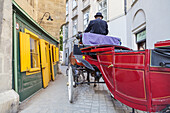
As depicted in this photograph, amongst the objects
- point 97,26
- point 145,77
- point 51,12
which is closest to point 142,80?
point 145,77

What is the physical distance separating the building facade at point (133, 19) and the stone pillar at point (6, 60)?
4836mm

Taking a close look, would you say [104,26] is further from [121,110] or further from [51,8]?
[51,8]

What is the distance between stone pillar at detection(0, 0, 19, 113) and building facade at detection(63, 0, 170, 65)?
484cm

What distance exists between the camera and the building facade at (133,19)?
413cm

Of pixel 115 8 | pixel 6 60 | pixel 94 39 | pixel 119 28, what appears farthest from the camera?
pixel 115 8

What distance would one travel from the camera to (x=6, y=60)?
2271 mm

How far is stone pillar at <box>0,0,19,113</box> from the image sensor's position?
6.97 feet

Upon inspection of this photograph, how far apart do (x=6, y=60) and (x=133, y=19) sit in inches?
272

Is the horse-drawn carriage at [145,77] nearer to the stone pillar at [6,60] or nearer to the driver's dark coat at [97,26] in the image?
the driver's dark coat at [97,26]

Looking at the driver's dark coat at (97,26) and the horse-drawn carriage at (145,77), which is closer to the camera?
the horse-drawn carriage at (145,77)

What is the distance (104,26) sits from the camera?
3.59m

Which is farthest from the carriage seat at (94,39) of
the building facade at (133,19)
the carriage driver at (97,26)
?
the building facade at (133,19)

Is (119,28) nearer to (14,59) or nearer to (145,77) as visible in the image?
(14,59)

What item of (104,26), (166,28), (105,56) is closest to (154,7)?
(166,28)
